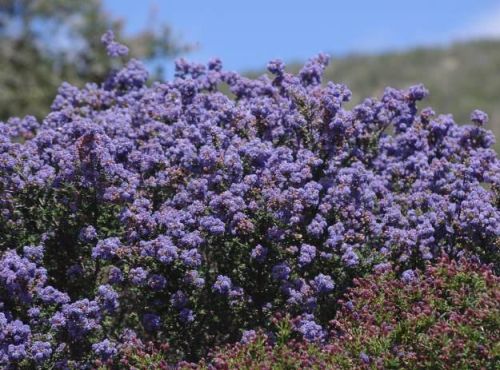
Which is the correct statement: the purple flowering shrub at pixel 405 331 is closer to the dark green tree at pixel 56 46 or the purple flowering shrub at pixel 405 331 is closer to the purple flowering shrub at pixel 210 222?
the purple flowering shrub at pixel 210 222

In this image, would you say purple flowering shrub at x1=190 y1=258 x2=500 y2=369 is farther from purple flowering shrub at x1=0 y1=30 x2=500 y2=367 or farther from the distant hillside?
the distant hillside

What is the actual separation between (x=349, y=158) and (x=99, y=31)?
1838 centimetres

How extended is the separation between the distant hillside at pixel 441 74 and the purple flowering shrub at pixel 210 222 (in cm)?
3753

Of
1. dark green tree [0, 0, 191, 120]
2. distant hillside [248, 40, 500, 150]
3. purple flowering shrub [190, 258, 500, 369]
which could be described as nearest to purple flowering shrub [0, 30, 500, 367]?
purple flowering shrub [190, 258, 500, 369]

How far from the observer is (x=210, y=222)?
6754 mm

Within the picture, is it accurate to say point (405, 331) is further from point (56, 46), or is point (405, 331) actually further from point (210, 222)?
point (56, 46)

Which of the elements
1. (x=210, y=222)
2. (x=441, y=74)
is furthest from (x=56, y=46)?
(x=441, y=74)

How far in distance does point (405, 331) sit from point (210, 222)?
5.37 ft

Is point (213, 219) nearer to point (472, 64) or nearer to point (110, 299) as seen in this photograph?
point (110, 299)

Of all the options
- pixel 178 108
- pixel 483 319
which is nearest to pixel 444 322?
pixel 483 319

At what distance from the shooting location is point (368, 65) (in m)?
57.8

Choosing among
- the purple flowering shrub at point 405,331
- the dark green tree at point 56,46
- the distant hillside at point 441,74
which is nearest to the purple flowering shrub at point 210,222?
the purple flowering shrub at point 405,331

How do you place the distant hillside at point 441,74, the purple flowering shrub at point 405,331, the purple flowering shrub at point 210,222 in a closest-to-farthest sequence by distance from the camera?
the purple flowering shrub at point 405,331
the purple flowering shrub at point 210,222
the distant hillside at point 441,74

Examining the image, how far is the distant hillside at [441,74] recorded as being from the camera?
4800 cm
